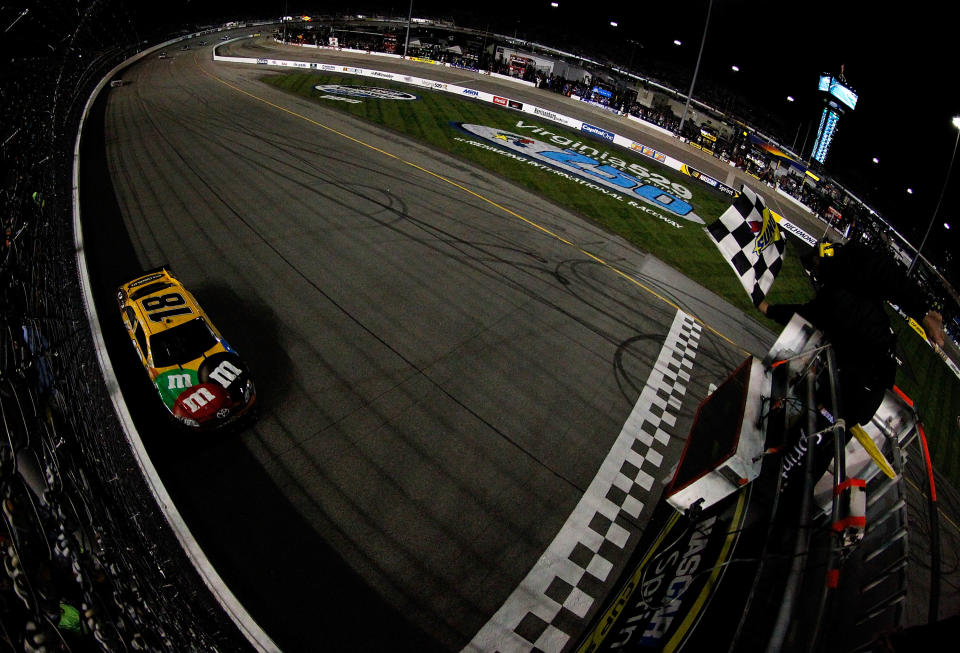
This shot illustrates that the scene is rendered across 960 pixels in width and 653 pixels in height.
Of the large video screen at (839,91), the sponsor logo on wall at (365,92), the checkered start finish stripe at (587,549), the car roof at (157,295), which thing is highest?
the large video screen at (839,91)

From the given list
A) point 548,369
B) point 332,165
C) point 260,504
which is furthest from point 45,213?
point 332,165

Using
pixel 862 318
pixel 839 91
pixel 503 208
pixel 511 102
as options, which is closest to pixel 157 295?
pixel 862 318

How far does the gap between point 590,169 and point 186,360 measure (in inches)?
895

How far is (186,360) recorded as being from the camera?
317 inches

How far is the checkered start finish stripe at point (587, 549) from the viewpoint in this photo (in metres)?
6.05

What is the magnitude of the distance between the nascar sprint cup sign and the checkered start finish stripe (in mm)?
15087

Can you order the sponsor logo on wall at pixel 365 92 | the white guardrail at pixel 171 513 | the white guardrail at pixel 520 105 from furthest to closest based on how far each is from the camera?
1. the sponsor logo on wall at pixel 365 92
2. the white guardrail at pixel 520 105
3. the white guardrail at pixel 171 513

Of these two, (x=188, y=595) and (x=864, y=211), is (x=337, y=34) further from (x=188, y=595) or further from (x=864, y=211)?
(x=188, y=595)

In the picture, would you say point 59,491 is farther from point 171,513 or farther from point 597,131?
point 597,131

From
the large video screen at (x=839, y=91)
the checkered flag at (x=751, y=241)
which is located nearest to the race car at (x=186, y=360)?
the checkered flag at (x=751, y=241)

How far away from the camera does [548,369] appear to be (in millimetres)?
10711

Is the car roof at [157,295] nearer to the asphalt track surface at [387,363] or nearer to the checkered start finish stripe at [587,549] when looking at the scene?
the asphalt track surface at [387,363]

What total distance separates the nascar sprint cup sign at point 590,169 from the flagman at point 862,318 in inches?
771

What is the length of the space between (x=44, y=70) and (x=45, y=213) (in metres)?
13.2
